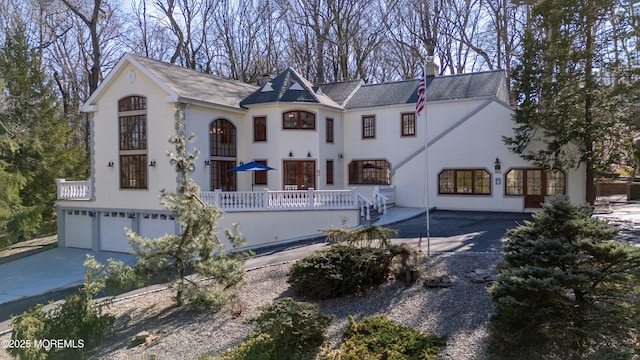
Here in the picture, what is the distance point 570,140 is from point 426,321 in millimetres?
13451

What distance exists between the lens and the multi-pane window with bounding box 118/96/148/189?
18.6m

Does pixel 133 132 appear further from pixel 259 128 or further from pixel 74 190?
pixel 259 128

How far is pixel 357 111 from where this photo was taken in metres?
24.1

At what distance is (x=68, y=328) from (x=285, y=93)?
15.3m

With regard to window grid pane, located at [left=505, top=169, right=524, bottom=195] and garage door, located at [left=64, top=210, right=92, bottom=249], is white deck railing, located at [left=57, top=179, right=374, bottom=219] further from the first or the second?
garage door, located at [left=64, top=210, right=92, bottom=249]

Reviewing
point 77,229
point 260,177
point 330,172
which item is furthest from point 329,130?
point 77,229

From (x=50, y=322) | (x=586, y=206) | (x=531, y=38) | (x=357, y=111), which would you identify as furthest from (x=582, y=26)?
(x=50, y=322)

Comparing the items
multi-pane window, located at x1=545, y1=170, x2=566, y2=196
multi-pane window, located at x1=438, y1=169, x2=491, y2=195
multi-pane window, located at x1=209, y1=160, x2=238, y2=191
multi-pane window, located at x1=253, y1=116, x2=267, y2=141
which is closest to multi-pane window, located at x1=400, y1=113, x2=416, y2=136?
multi-pane window, located at x1=438, y1=169, x2=491, y2=195

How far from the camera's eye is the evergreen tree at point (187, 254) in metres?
8.74

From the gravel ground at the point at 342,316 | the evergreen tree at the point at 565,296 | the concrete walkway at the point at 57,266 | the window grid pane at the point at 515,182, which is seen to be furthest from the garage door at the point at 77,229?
the evergreen tree at the point at 565,296

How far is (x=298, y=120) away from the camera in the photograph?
68.9ft

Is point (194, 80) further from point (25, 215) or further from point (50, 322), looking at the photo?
point (50, 322)

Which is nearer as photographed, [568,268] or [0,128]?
[568,268]

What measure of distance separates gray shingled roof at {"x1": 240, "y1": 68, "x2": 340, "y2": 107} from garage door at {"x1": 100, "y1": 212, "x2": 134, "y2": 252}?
26.0 ft
